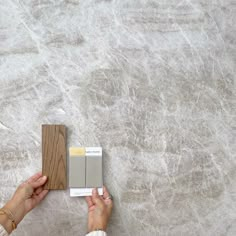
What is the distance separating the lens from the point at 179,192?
1186 mm

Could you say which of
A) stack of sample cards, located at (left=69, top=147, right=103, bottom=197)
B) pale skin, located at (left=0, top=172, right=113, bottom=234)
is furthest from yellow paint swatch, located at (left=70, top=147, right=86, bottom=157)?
pale skin, located at (left=0, top=172, right=113, bottom=234)

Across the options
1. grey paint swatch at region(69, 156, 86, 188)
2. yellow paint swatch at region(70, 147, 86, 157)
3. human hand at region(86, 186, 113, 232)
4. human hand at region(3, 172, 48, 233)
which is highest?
yellow paint swatch at region(70, 147, 86, 157)

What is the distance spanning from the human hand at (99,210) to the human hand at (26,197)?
0.19 metres

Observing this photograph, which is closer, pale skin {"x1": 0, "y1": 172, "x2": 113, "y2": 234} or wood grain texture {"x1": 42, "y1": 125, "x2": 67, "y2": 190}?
pale skin {"x1": 0, "y1": 172, "x2": 113, "y2": 234}

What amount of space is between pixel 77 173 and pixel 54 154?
116mm

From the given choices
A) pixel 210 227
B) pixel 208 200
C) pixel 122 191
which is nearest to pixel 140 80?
pixel 122 191

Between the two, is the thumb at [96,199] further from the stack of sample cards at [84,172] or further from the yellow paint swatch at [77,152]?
the yellow paint swatch at [77,152]

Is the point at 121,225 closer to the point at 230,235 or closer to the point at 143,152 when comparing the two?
the point at 143,152

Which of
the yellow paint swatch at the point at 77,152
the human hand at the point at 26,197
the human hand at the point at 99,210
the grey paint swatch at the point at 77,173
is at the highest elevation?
the yellow paint swatch at the point at 77,152

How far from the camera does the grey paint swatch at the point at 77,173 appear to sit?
113cm

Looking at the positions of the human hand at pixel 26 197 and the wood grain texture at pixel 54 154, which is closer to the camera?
the human hand at pixel 26 197

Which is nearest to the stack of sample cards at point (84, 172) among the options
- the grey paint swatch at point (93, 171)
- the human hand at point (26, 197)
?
the grey paint swatch at point (93, 171)

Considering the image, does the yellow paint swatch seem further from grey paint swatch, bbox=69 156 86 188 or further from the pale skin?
the pale skin

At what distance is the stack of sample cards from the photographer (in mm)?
1131
